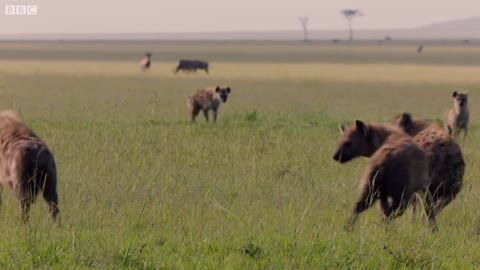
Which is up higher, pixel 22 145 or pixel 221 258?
pixel 22 145

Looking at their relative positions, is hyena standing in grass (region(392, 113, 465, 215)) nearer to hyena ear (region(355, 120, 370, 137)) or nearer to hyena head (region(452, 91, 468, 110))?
hyena ear (region(355, 120, 370, 137))

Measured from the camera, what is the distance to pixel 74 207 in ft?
26.5

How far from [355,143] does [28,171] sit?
300 cm

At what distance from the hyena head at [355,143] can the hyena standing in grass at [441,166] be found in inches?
17.8

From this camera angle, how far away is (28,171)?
7297 mm

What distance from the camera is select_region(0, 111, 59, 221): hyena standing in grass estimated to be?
7.28 metres

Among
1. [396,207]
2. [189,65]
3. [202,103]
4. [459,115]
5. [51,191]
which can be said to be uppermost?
[51,191]

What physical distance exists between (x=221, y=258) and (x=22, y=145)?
6.78 feet

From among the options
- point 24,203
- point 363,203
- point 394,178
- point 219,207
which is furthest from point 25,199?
point 394,178

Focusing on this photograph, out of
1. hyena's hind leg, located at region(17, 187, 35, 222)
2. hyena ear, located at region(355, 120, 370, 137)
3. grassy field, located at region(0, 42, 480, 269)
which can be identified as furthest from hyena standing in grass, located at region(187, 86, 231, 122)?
hyena's hind leg, located at region(17, 187, 35, 222)

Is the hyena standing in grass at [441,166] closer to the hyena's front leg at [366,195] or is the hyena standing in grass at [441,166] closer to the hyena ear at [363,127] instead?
the hyena ear at [363,127]

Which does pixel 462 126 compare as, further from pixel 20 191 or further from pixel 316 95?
pixel 316 95

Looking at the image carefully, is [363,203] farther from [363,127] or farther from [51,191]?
[51,191]

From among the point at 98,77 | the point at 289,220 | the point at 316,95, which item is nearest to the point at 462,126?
the point at 289,220
